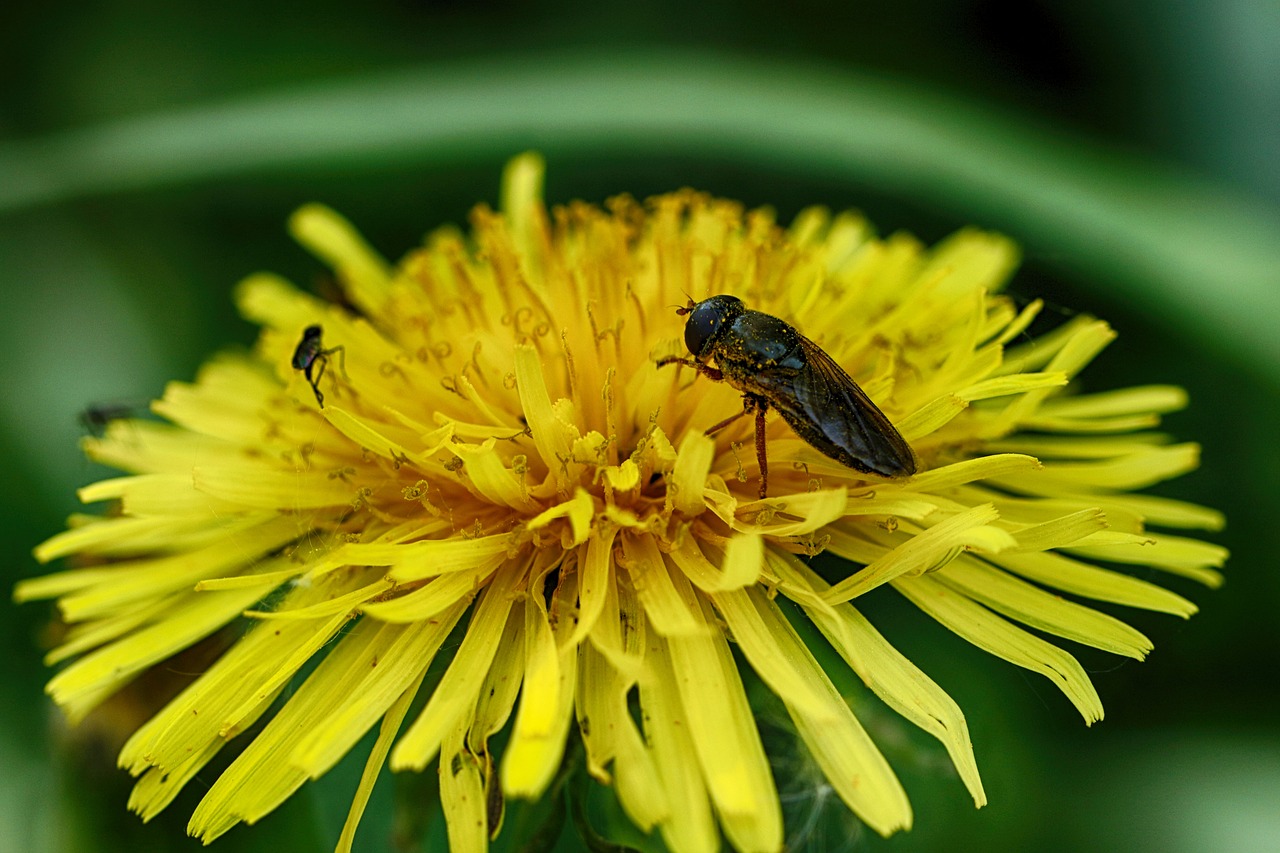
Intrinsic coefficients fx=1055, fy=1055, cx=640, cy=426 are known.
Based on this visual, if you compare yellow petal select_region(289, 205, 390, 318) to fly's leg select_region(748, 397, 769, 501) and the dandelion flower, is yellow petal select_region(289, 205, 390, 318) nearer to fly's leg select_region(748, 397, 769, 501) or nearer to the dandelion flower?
the dandelion flower

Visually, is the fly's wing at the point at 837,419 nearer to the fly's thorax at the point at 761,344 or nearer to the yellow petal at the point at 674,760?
the fly's thorax at the point at 761,344

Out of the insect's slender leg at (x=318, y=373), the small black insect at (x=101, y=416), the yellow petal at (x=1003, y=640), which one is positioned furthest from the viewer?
the small black insect at (x=101, y=416)

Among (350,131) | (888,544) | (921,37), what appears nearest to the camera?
(888,544)

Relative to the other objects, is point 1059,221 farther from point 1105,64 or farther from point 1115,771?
point 1115,771

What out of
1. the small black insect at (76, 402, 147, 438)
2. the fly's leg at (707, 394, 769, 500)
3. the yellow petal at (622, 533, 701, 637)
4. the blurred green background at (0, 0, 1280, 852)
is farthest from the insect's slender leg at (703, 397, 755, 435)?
the small black insect at (76, 402, 147, 438)

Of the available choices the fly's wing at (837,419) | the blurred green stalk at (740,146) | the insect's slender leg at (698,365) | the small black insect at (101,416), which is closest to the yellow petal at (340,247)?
the blurred green stalk at (740,146)

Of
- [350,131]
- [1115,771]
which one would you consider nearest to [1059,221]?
[1115,771]

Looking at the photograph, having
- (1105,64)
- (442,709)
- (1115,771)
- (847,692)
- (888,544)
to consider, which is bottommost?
(1115,771)

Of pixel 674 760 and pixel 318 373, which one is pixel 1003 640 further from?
pixel 318 373
